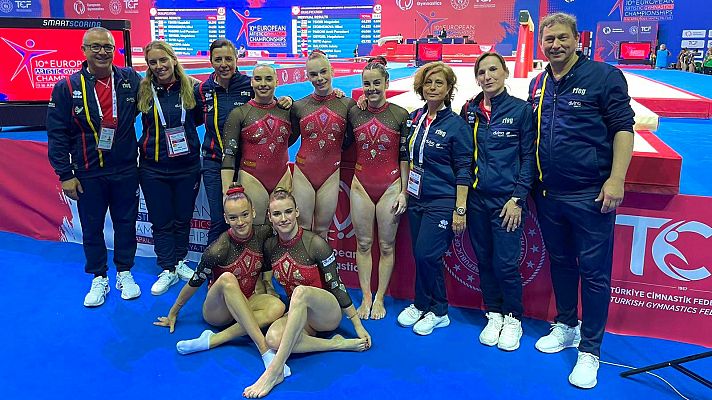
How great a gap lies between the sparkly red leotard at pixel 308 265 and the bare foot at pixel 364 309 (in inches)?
22.2

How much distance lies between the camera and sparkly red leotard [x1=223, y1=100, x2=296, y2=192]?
3.36 metres

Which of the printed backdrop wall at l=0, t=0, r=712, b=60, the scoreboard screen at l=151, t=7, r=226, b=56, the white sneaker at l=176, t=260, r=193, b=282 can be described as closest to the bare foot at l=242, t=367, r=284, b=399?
the white sneaker at l=176, t=260, r=193, b=282

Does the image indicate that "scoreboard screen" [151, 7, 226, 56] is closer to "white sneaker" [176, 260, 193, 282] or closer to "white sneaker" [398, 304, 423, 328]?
"white sneaker" [176, 260, 193, 282]

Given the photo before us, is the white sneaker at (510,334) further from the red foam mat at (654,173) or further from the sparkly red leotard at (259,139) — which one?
the sparkly red leotard at (259,139)

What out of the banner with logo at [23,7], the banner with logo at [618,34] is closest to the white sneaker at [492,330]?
the banner with logo at [618,34]

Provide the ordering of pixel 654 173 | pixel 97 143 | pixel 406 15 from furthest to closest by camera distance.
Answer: pixel 406 15, pixel 97 143, pixel 654 173

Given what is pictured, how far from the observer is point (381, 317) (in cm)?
349

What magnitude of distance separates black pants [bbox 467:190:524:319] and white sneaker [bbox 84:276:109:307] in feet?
7.88

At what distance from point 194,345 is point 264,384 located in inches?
22.4

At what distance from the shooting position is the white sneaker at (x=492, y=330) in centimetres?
314


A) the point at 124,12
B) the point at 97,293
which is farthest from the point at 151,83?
the point at 124,12

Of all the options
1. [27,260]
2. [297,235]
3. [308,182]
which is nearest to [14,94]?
[27,260]

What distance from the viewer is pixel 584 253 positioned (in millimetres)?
2648

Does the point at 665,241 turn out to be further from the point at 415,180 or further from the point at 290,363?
the point at 290,363
